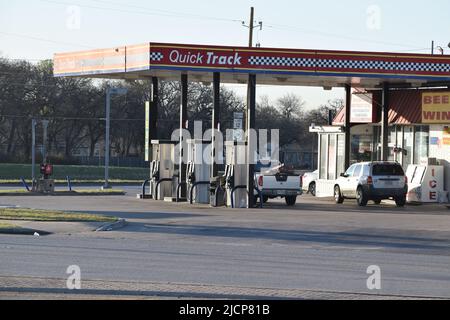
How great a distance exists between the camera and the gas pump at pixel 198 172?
115ft

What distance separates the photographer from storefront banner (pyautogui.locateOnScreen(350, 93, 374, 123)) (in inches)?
1629

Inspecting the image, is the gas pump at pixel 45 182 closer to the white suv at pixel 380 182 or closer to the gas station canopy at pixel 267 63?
the gas station canopy at pixel 267 63

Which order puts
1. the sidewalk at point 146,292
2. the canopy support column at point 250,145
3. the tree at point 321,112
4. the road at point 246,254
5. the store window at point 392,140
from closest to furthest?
the sidewalk at point 146,292 → the road at point 246,254 → the canopy support column at point 250,145 → the store window at point 392,140 → the tree at point 321,112

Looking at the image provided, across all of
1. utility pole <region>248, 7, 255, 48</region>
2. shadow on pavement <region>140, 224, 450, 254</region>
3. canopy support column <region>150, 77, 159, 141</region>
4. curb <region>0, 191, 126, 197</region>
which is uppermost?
utility pole <region>248, 7, 255, 48</region>

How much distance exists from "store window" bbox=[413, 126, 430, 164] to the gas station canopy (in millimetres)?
2753

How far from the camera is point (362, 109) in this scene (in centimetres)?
4184

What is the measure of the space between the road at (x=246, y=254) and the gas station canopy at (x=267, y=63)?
6018 millimetres

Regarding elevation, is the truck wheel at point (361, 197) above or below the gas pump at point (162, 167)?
below

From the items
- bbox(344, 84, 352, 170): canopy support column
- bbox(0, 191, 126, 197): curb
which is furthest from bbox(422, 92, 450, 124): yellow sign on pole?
bbox(0, 191, 126, 197): curb

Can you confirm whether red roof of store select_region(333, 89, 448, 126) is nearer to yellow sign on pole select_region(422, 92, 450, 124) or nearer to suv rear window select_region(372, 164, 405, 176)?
yellow sign on pole select_region(422, 92, 450, 124)

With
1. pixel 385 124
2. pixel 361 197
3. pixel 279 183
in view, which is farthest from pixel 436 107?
pixel 279 183

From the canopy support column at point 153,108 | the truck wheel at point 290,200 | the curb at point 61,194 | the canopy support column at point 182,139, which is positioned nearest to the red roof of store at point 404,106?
the truck wheel at point 290,200

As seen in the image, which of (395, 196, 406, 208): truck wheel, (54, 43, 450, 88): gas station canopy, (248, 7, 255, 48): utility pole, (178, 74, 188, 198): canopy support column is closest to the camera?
(54, 43, 450, 88): gas station canopy

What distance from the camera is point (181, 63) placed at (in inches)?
1344
